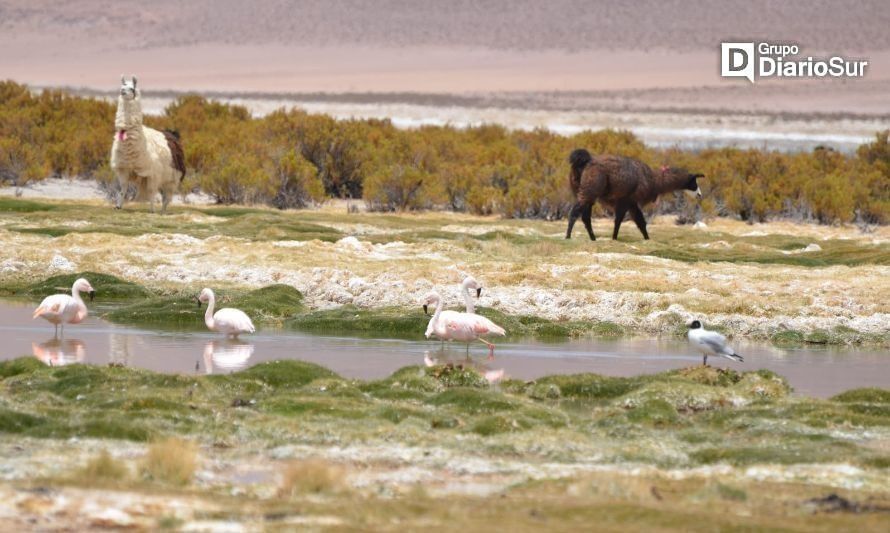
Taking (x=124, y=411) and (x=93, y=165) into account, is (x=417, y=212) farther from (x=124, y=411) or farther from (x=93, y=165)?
(x=124, y=411)

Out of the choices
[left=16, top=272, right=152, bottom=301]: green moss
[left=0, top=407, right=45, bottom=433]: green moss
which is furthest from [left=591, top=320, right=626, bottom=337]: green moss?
[left=0, top=407, right=45, bottom=433]: green moss

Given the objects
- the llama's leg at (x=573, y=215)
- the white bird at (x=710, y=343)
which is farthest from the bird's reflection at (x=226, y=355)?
the llama's leg at (x=573, y=215)

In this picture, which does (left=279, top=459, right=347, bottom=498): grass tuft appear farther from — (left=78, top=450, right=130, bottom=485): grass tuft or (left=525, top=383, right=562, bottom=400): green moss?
(left=525, top=383, right=562, bottom=400): green moss

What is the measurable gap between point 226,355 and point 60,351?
81.2 inches

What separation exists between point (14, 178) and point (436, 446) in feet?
125

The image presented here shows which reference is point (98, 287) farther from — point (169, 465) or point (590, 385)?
point (169, 465)

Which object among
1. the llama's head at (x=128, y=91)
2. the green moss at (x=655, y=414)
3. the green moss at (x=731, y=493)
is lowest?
the green moss at (x=731, y=493)

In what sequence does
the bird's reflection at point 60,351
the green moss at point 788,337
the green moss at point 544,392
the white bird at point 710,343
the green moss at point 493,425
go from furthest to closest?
the green moss at point 788,337 → the bird's reflection at point 60,351 → the white bird at point 710,343 → the green moss at point 544,392 → the green moss at point 493,425

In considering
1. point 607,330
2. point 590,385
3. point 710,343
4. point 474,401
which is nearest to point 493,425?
point 474,401

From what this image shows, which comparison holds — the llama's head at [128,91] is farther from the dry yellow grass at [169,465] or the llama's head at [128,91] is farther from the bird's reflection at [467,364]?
the dry yellow grass at [169,465]

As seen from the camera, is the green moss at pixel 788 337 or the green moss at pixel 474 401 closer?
the green moss at pixel 474 401

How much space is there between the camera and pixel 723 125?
98062mm

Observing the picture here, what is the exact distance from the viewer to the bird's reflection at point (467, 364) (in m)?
17.6

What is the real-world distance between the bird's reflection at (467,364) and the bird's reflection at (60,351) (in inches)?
167
